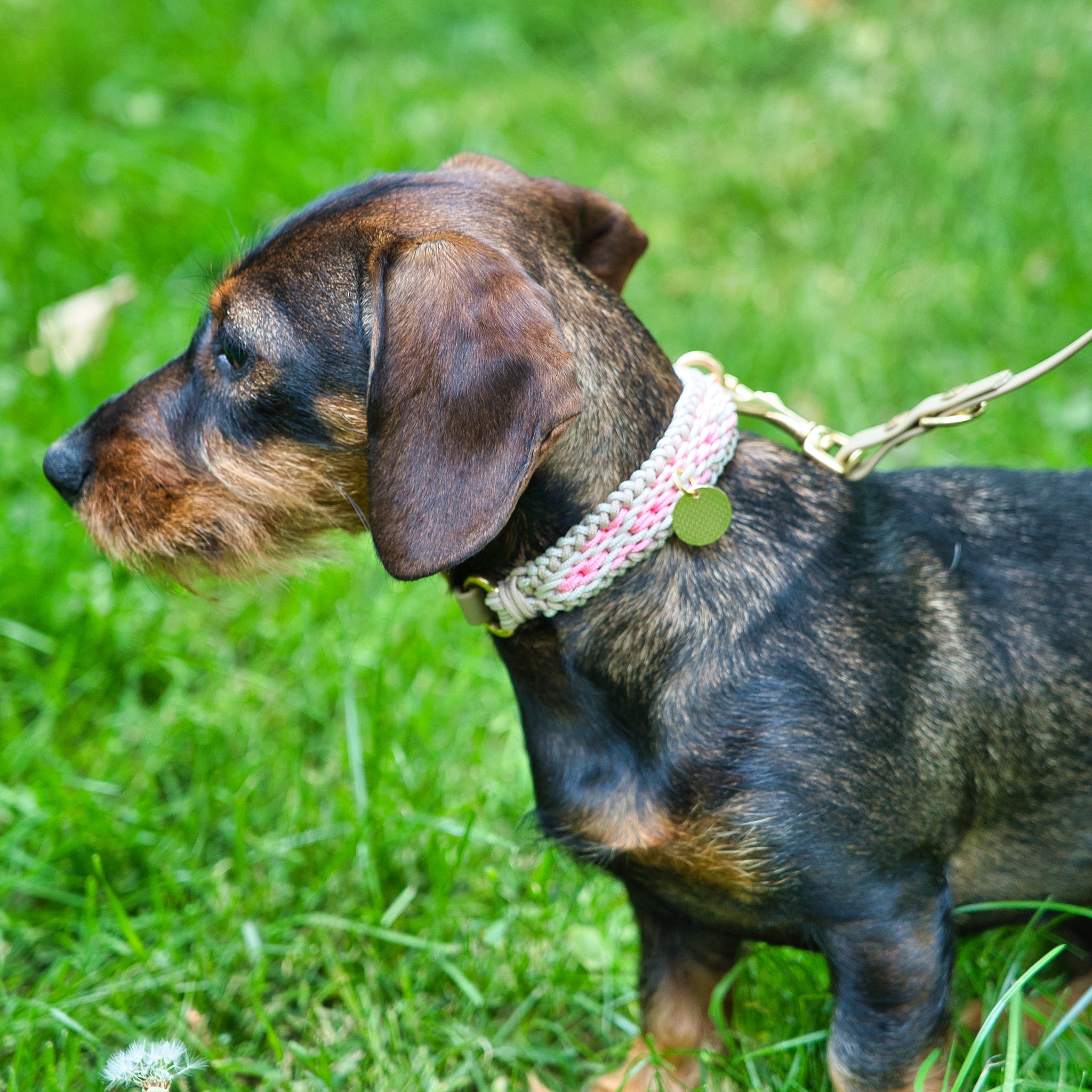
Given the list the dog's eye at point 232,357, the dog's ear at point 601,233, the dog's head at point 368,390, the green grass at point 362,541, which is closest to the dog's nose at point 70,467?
the dog's head at point 368,390

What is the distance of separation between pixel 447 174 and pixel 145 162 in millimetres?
4370

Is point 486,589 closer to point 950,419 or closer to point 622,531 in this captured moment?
point 622,531

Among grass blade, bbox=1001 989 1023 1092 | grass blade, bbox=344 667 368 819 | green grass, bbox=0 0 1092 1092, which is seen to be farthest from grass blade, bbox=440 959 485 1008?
grass blade, bbox=1001 989 1023 1092

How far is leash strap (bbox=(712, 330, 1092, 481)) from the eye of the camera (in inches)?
110

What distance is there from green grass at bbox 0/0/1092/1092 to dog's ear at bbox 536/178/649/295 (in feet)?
2.94

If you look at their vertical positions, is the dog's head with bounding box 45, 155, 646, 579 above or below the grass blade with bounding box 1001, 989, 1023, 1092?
above

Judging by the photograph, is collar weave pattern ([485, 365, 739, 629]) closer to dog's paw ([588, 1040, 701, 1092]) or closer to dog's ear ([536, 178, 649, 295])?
dog's ear ([536, 178, 649, 295])

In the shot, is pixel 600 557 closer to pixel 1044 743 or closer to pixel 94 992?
pixel 1044 743

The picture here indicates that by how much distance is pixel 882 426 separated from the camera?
9.62 feet

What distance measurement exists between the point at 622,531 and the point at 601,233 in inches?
38.1

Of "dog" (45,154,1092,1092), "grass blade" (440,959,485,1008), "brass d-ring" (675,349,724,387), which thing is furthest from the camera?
"grass blade" (440,959,485,1008)

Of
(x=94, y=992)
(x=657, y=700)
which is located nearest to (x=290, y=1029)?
(x=94, y=992)

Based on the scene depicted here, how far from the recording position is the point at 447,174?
2840 mm

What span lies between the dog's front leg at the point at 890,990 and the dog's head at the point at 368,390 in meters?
1.18
